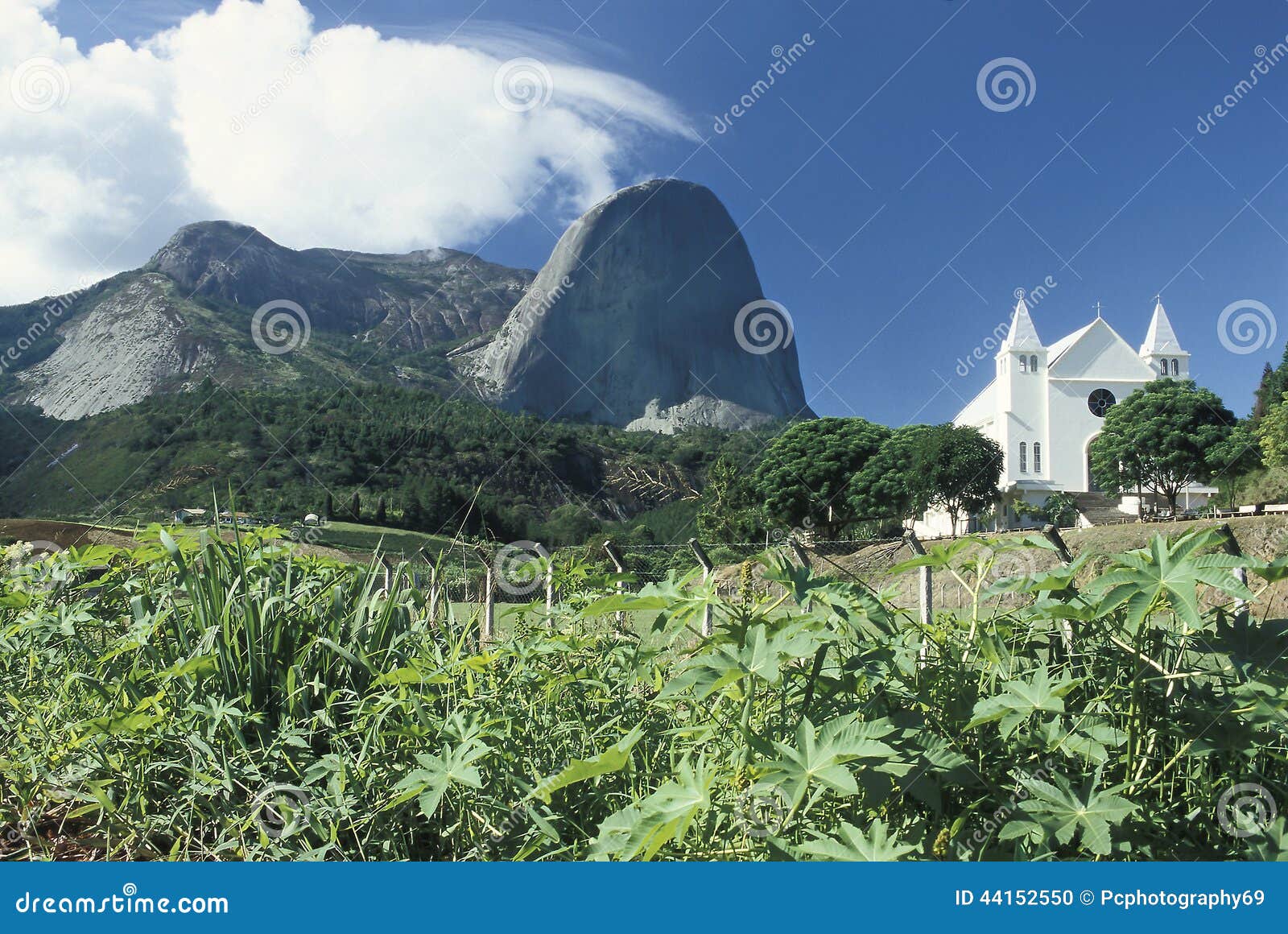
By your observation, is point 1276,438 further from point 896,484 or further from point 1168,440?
point 896,484

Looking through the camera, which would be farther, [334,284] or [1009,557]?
[334,284]

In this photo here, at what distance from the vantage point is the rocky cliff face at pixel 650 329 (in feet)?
319

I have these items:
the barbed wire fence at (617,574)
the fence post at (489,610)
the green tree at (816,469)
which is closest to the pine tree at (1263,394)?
the green tree at (816,469)

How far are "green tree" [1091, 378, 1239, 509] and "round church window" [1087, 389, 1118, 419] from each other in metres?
14.1

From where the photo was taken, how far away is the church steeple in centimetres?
6019

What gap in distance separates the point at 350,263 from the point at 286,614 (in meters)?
117

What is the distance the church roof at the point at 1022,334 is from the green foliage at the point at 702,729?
64.5 m

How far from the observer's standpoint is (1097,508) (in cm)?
4994

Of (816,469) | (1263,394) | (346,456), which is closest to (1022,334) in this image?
(1263,394)

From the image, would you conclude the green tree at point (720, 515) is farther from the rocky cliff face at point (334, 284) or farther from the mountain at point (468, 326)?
the rocky cliff face at point (334, 284)

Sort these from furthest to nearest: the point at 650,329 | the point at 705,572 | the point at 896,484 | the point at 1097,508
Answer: the point at 650,329 → the point at 1097,508 → the point at 896,484 → the point at 705,572

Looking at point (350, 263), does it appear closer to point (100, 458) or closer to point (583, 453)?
point (583, 453)

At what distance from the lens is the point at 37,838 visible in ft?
5.98

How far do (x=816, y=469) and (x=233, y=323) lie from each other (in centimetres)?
5128
